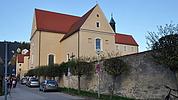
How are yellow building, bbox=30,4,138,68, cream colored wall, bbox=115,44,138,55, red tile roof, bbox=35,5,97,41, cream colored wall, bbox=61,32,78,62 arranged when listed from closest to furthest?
→ yellow building, bbox=30,4,138,68
cream colored wall, bbox=61,32,78,62
red tile roof, bbox=35,5,97,41
cream colored wall, bbox=115,44,138,55

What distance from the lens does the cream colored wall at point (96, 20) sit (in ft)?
174

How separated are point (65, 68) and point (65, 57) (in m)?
22.0

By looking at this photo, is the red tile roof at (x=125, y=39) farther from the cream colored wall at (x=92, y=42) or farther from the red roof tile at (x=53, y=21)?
the cream colored wall at (x=92, y=42)

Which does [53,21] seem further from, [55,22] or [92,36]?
[92,36]

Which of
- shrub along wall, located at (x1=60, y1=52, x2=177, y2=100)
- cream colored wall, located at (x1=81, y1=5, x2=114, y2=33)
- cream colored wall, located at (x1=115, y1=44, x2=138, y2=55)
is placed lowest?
shrub along wall, located at (x1=60, y1=52, x2=177, y2=100)

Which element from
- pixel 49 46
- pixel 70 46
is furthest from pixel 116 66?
pixel 49 46

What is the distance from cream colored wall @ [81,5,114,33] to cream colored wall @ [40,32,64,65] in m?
11.6

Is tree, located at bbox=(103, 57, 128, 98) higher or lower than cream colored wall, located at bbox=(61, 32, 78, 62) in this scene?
lower

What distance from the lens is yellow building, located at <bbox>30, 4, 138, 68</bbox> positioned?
52844 mm

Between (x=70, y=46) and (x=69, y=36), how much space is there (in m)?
2.12

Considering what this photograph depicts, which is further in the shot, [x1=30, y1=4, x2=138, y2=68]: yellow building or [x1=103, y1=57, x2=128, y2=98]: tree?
[x1=30, y1=4, x2=138, y2=68]: yellow building

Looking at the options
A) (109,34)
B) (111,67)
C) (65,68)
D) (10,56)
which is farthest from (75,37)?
(10,56)

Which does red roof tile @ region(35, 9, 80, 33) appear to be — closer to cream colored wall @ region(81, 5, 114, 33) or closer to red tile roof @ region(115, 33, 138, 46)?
cream colored wall @ region(81, 5, 114, 33)

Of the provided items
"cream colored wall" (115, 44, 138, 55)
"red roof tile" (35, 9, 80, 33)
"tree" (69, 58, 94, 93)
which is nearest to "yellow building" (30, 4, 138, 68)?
"red roof tile" (35, 9, 80, 33)
